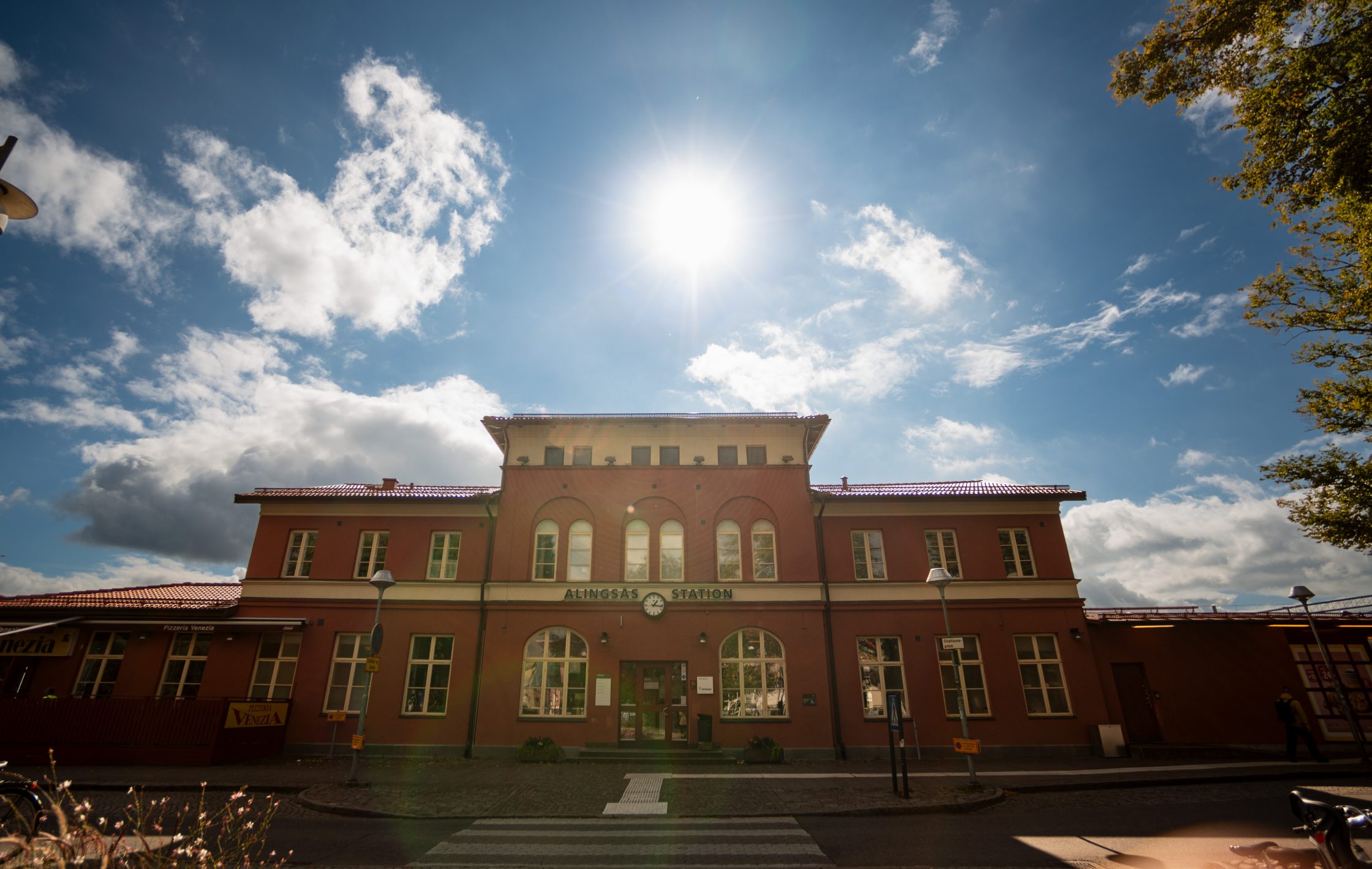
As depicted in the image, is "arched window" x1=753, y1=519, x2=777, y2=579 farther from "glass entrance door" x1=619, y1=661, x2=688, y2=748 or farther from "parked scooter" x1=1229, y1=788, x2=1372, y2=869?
"parked scooter" x1=1229, y1=788, x2=1372, y2=869

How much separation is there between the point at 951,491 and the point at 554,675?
49.9ft

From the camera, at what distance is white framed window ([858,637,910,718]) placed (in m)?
19.9

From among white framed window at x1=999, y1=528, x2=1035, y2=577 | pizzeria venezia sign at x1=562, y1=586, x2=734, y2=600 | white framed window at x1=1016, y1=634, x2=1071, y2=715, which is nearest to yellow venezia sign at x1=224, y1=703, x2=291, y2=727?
pizzeria venezia sign at x1=562, y1=586, x2=734, y2=600

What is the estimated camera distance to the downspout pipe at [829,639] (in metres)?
19.4

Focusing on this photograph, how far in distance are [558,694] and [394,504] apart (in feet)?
29.5

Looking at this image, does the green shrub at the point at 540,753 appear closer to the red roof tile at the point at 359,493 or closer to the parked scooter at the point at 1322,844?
the red roof tile at the point at 359,493

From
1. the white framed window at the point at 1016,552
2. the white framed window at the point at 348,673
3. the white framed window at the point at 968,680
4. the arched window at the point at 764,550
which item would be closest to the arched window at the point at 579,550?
the arched window at the point at 764,550

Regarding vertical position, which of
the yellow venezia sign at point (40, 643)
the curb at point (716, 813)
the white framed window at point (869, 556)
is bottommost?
the curb at point (716, 813)

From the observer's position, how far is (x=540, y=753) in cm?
1862

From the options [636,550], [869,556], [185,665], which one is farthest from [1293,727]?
[185,665]

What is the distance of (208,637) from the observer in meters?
21.0

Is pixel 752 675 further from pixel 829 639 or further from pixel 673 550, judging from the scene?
pixel 673 550

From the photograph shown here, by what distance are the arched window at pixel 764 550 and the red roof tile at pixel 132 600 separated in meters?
18.1

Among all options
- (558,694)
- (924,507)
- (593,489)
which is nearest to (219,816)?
(558,694)
